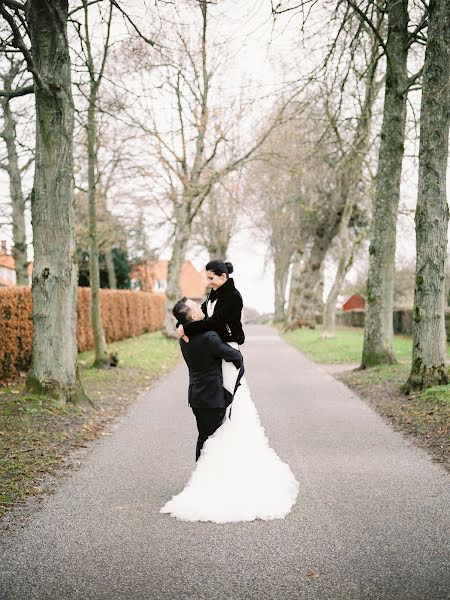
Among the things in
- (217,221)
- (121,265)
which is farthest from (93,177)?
(121,265)

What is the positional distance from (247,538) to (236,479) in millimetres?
761

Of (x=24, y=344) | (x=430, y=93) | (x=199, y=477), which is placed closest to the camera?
(x=199, y=477)

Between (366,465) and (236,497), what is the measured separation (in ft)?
7.43

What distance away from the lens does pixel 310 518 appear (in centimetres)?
505

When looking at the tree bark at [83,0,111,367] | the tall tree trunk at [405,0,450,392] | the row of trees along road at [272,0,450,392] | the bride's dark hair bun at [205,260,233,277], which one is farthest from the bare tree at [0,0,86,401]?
the tall tree trunk at [405,0,450,392]

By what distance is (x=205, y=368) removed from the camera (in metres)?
5.51

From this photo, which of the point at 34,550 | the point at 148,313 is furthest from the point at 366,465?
the point at 148,313

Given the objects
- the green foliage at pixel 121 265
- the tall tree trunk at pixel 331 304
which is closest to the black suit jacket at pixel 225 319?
the tall tree trunk at pixel 331 304

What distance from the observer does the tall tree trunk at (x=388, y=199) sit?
570 inches

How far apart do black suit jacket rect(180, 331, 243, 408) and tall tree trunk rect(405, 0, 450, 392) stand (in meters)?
6.51

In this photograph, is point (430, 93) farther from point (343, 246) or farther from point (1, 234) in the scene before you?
point (1, 234)

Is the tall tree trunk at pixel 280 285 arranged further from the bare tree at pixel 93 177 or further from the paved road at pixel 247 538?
the paved road at pixel 247 538

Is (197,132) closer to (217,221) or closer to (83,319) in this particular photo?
(83,319)

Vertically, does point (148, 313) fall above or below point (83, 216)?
below
